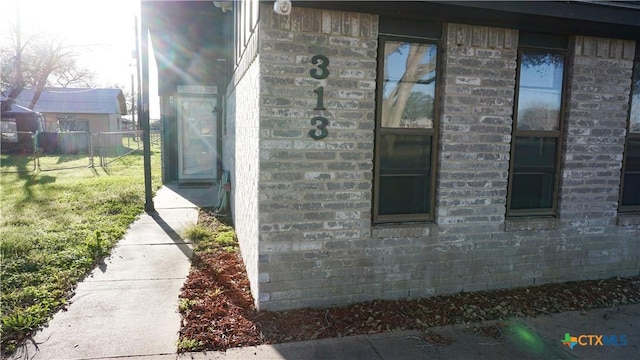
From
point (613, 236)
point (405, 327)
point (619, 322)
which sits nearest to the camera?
point (405, 327)

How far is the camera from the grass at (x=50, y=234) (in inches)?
154

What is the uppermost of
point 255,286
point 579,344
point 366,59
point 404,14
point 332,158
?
point 404,14

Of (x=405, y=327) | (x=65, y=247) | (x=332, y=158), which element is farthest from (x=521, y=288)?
(x=65, y=247)

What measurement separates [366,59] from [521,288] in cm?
299

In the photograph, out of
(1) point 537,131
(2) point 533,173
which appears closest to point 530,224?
(2) point 533,173

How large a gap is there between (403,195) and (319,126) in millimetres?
1168

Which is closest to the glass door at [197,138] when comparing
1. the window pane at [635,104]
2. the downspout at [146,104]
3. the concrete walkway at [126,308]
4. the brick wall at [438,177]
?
the downspout at [146,104]

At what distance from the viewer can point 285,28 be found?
3.45 metres

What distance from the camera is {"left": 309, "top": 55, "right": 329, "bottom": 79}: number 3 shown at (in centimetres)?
356

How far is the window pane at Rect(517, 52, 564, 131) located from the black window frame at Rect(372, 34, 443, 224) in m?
1.00

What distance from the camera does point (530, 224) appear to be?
4398 mm

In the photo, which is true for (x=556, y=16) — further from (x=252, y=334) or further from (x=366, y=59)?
(x=252, y=334)

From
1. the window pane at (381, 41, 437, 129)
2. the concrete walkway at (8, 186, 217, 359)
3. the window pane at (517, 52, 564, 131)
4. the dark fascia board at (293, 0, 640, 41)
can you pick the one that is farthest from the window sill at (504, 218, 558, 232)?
the concrete walkway at (8, 186, 217, 359)

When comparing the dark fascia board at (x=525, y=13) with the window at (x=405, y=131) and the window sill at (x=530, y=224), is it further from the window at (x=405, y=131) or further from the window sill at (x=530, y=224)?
the window sill at (x=530, y=224)
